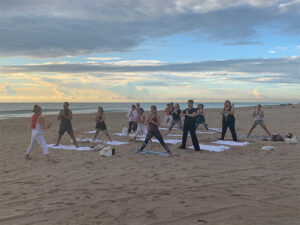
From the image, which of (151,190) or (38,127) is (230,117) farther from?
(38,127)

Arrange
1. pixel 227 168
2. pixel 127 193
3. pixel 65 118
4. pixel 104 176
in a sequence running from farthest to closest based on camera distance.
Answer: pixel 65 118
pixel 227 168
pixel 104 176
pixel 127 193

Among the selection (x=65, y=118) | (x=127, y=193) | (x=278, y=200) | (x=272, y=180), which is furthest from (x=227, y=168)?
(x=65, y=118)

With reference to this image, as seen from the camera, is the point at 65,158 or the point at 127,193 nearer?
the point at 127,193

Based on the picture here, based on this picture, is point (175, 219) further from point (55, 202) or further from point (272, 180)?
point (272, 180)

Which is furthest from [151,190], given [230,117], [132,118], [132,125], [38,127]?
[132,125]

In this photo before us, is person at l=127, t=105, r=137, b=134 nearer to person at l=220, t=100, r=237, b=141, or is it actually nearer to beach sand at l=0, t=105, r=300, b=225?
person at l=220, t=100, r=237, b=141

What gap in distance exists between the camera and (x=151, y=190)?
5352 mm

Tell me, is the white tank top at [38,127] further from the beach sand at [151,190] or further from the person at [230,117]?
the person at [230,117]

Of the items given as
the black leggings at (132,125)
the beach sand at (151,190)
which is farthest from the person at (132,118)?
the beach sand at (151,190)

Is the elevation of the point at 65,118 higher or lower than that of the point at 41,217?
higher

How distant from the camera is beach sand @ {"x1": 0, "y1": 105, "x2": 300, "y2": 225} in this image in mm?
4121

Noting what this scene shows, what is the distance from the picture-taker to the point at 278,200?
188 inches

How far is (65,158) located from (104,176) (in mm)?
2680

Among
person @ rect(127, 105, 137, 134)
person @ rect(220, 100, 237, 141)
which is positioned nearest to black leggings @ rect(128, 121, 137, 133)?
person @ rect(127, 105, 137, 134)
